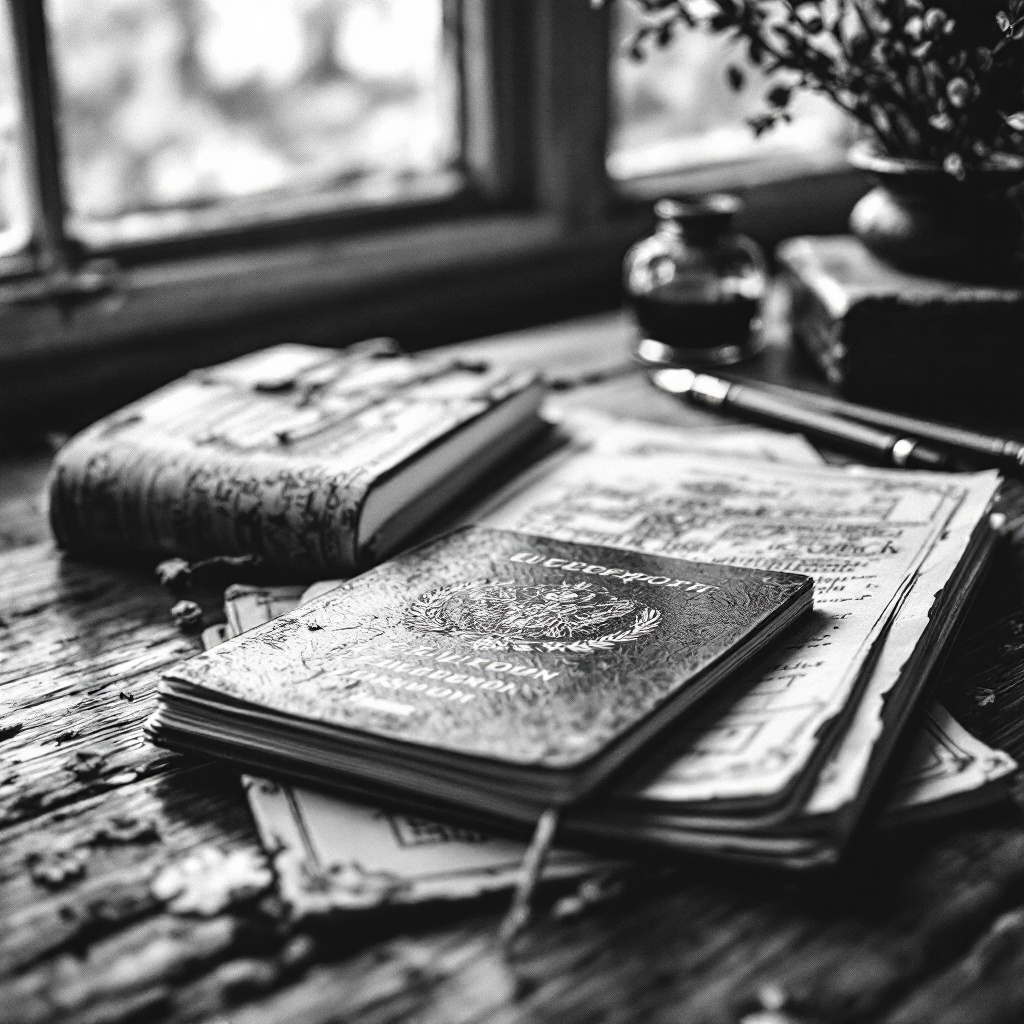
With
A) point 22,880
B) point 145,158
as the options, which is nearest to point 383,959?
point 22,880

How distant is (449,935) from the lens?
1.66ft

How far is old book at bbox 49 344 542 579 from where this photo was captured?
32.2 inches

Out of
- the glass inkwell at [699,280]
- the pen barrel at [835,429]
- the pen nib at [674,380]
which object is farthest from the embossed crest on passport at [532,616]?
the glass inkwell at [699,280]

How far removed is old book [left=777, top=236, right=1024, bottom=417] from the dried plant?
0.11 m

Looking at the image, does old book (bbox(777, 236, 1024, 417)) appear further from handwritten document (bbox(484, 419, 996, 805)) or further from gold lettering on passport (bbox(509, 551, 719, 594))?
gold lettering on passport (bbox(509, 551, 719, 594))

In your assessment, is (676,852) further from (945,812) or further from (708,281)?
(708,281)

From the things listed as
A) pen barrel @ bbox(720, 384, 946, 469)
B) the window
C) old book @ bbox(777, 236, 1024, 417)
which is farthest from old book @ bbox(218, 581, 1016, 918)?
the window

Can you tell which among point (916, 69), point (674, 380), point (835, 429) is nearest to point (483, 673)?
point (835, 429)

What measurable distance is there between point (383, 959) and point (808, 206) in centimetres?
161

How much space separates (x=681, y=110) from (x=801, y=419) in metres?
0.90

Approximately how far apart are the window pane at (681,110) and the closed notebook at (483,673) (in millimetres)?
1080

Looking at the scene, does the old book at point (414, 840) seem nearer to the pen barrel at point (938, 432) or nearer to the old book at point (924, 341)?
the pen barrel at point (938, 432)

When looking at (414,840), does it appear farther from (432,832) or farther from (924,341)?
(924,341)

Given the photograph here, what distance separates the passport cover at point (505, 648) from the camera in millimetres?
564
